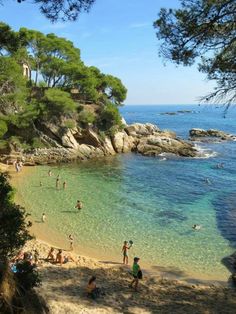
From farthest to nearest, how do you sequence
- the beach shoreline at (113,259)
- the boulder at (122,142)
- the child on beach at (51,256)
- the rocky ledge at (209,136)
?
1. the rocky ledge at (209,136)
2. the boulder at (122,142)
3. the child on beach at (51,256)
4. the beach shoreline at (113,259)

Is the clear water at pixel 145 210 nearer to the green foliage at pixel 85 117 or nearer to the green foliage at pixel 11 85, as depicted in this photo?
the green foliage at pixel 85 117

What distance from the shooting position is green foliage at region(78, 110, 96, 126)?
166 feet

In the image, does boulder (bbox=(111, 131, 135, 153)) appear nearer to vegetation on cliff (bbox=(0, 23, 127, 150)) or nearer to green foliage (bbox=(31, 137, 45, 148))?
vegetation on cliff (bbox=(0, 23, 127, 150))

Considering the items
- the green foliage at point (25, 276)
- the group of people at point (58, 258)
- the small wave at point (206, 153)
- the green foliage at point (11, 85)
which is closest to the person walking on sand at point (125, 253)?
the group of people at point (58, 258)

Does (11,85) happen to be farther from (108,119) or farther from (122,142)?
(122,142)

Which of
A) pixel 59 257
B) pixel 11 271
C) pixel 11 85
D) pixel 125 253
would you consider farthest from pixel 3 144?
pixel 11 271

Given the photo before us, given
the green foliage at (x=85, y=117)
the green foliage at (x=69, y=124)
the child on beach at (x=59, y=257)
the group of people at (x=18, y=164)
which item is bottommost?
the child on beach at (x=59, y=257)

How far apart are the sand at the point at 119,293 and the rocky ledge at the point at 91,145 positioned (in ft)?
84.9

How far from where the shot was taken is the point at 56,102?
159ft

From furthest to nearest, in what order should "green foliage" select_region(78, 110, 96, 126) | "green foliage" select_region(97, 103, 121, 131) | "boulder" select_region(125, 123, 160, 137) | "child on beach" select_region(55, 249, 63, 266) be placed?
"boulder" select_region(125, 123, 160, 137) < "green foliage" select_region(97, 103, 121, 131) < "green foliage" select_region(78, 110, 96, 126) < "child on beach" select_region(55, 249, 63, 266)

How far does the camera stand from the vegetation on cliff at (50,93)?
4428 centimetres

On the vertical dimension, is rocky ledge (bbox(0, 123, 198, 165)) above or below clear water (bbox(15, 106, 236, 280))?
above

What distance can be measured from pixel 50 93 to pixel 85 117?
5632 mm

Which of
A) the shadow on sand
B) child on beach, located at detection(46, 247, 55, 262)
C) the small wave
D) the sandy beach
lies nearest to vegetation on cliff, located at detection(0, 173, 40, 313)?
the sandy beach
